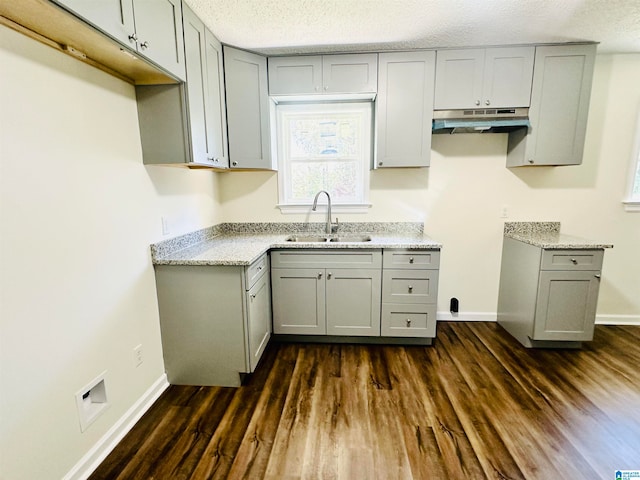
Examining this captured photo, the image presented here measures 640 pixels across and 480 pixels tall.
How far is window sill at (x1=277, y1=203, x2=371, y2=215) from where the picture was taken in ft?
9.90

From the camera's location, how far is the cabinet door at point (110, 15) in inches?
43.3

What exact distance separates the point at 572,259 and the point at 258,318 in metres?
2.49

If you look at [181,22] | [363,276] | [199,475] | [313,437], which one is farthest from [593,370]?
[181,22]

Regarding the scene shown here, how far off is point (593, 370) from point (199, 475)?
8.99ft

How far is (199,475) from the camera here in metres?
1.47

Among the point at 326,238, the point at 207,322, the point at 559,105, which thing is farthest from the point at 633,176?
the point at 207,322

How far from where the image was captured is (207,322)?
207cm

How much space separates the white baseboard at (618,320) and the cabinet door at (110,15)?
4.29 m

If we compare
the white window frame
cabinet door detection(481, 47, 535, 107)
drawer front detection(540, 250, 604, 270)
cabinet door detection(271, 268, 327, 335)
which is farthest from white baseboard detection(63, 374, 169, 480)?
the white window frame

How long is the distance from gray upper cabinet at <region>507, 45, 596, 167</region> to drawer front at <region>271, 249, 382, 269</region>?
1534 millimetres

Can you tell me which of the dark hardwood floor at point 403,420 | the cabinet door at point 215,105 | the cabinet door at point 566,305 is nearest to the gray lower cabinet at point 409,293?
the dark hardwood floor at point 403,420

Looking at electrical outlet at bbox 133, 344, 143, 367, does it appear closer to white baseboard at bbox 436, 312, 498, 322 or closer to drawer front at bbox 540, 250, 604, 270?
white baseboard at bbox 436, 312, 498, 322

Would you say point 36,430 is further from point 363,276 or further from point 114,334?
point 363,276

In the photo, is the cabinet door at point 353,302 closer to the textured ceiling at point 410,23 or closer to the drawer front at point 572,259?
the drawer front at point 572,259
